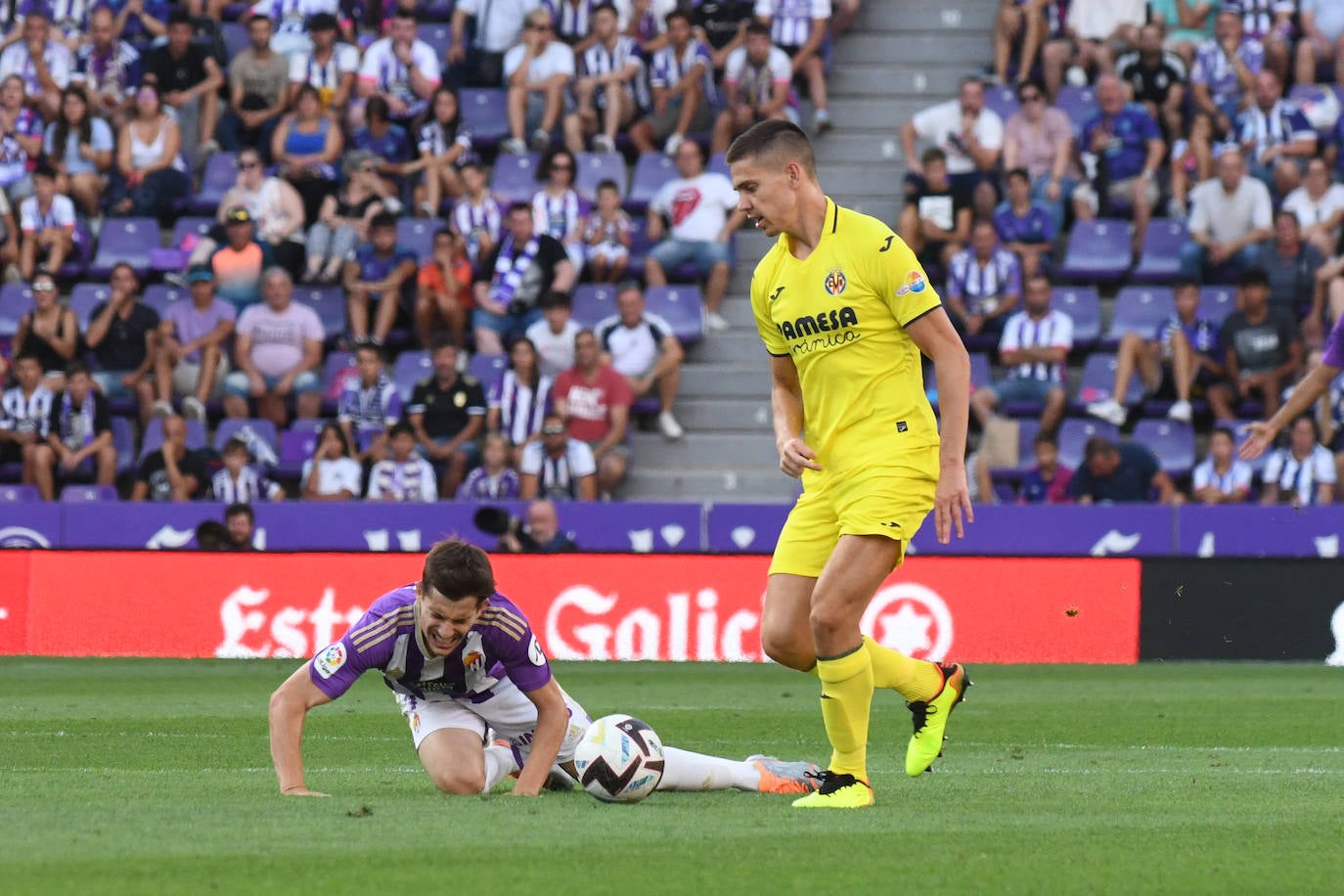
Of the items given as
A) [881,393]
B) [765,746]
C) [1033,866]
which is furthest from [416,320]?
[1033,866]

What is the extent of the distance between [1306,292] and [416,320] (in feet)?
25.2

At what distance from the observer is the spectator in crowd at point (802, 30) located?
65.3 feet

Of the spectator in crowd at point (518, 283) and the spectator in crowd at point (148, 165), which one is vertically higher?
the spectator in crowd at point (148, 165)

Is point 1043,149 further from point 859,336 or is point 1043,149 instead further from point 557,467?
point 859,336

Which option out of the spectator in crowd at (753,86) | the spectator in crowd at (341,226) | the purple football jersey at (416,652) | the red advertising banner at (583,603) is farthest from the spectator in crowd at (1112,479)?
the purple football jersey at (416,652)

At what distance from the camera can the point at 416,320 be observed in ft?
61.5

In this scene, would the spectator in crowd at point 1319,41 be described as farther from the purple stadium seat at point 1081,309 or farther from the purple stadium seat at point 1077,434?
the purple stadium seat at point 1077,434

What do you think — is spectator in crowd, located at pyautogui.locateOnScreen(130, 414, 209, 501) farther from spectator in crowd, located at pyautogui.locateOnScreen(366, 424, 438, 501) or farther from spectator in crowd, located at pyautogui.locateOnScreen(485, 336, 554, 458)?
spectator in crowd, located at pyautogui.locateOnScreen(485, 336, 554, 458)

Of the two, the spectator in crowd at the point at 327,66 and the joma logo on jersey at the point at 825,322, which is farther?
the spectator in crowd at the point at 327,66

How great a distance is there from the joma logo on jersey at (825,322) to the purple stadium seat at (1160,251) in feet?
39.3

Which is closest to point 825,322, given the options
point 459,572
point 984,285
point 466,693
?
point 459,572

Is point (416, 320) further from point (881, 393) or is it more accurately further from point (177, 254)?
point (881, 393)

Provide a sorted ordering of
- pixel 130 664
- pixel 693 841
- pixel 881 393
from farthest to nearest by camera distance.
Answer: pixel 130 664 < pixel 881 393 < pixel 693 841

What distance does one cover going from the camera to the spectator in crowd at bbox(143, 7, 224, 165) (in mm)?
20594
